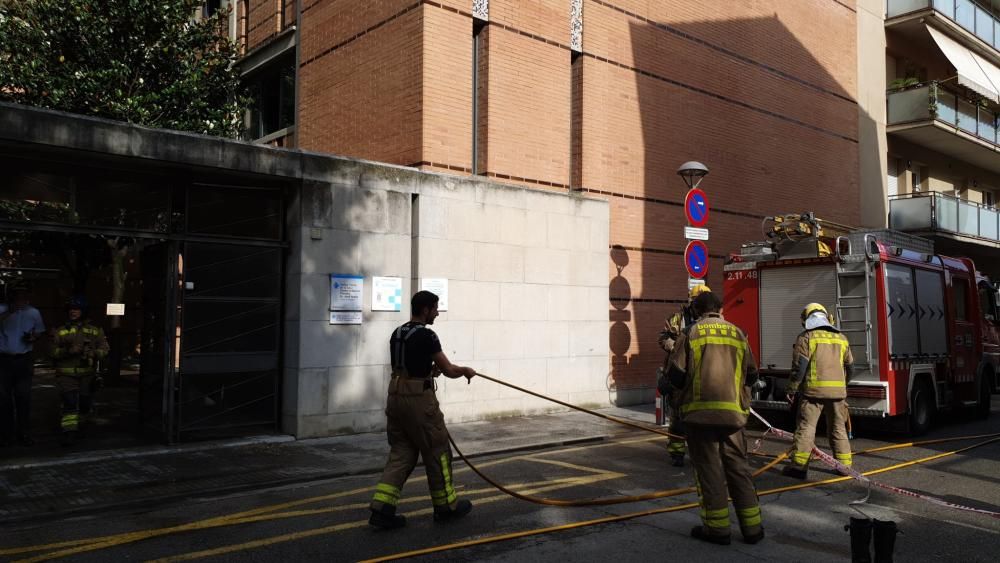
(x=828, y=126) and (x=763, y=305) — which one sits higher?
(x=828, y=126)

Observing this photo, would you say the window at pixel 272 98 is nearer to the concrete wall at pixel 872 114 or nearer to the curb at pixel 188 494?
the curb at pixel 188 494

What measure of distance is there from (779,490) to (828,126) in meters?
14.9

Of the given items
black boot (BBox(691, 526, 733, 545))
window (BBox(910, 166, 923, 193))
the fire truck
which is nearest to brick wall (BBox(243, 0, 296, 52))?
the fire truck

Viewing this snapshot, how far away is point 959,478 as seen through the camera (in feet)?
26.0

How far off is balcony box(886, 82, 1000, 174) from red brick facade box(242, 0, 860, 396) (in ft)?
12.4

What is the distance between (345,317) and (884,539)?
26.2ft

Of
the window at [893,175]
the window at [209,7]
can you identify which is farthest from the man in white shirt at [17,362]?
the window at [893,175]

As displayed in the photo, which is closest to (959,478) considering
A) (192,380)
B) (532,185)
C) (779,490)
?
(779,490)

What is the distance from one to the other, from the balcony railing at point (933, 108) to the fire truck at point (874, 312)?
960cm

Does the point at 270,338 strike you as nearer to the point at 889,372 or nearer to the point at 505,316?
the point at 505,316

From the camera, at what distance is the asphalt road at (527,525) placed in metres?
5.16

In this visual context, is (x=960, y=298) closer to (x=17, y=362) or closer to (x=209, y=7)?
(x=17, y=362)

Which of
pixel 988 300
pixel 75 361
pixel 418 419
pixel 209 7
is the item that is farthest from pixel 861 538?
pixel 209 7

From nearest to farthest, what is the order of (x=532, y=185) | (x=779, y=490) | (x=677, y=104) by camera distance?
(x=779, y=490) < (x=532, y=185) < (x=677, y=104)
